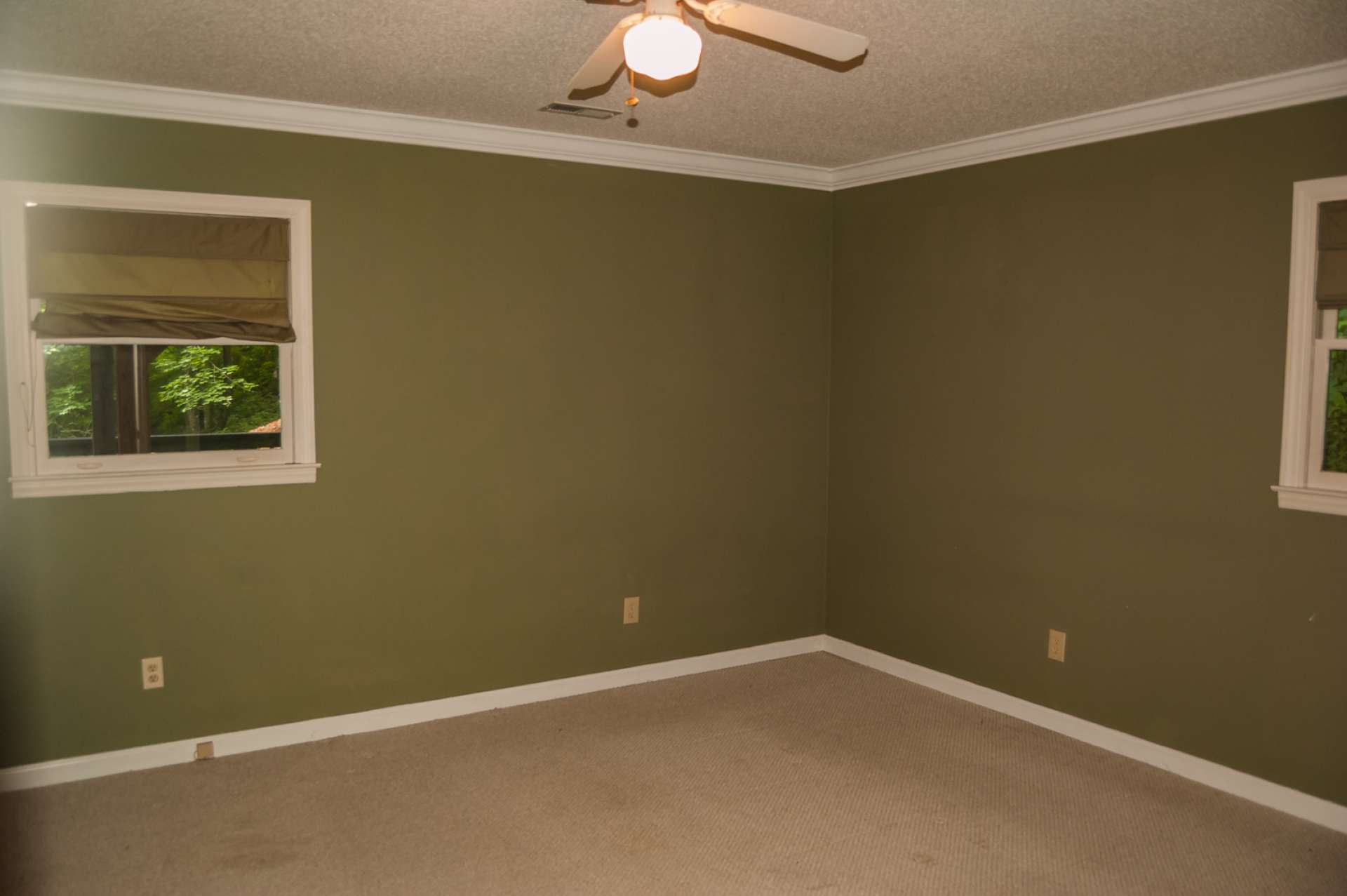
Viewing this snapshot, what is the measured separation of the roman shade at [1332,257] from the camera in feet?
9.87

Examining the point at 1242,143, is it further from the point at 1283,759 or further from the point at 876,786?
the point at 876,786

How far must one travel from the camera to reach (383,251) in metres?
3.78

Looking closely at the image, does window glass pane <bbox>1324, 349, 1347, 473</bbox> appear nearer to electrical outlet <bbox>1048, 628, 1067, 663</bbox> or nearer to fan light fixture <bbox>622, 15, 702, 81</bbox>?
electrical outlet <bbox>1048, 628, 1067, 663</bbox>

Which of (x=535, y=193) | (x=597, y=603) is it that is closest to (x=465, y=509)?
(x=597, y=603)

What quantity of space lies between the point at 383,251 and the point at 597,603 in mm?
1844

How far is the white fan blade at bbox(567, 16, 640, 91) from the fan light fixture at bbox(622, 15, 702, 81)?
0.14m

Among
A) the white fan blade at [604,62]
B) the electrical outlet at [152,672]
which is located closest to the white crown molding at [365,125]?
the white fan blade at [604,62]

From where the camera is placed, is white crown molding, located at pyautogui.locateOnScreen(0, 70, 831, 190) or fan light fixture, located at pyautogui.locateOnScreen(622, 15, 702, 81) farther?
white crown molding, located at pyautogui.locateOnScreen(0, 70, 831, 190)

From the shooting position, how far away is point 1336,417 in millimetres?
3121

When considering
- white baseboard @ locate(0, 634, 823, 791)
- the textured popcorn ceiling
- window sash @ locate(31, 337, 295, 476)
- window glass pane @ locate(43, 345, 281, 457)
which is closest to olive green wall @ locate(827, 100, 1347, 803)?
the textured popcorn ceiling

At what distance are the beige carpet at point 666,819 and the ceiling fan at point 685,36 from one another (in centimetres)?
227

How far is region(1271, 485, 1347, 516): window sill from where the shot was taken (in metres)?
3.04

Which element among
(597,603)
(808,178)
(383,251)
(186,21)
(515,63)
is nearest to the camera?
(186,21)

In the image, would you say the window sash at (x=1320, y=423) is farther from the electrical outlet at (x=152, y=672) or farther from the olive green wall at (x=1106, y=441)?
the electrical outlet at (x=152, y=672)
